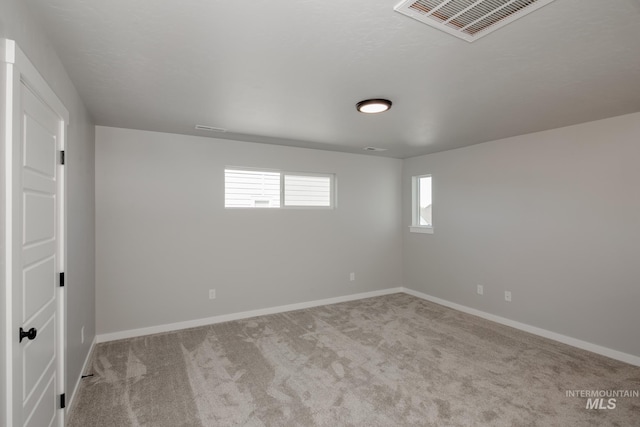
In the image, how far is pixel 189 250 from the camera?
157 inches

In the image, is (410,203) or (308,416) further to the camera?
(410,203)

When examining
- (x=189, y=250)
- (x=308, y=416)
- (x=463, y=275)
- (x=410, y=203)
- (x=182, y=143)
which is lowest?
(x=308, y=416)

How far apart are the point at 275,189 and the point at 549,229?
3496mm

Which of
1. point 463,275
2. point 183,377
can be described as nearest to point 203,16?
point 183,377

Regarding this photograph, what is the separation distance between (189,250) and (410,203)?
3.64 m

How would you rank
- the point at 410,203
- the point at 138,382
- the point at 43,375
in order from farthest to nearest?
the point at 410,203, the point at 138,382, the point at 43,375

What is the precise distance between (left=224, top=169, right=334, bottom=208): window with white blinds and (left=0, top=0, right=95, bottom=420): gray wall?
157 centimetres

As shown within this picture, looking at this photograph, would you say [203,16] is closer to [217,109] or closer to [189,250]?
[217,109]

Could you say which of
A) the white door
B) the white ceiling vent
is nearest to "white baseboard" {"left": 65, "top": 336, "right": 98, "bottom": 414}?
the white door

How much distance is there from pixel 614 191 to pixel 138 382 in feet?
15.8

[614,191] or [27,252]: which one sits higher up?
[614,191]

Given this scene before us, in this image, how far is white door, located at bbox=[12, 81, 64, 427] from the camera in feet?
4.50

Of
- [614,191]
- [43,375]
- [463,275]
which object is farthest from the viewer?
[463,275]

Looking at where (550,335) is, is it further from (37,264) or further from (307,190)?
(37,264)
